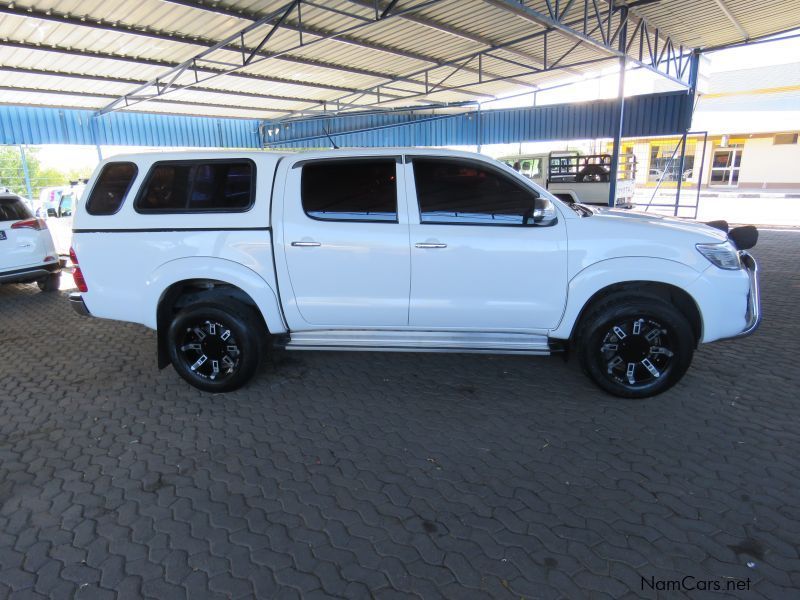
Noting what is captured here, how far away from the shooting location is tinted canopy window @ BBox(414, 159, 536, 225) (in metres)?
3.98

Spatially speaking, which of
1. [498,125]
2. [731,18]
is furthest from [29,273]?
[498,125]

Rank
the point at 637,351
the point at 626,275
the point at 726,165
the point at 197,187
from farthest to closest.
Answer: the point at 726,165
the point at 197,187
the point at 637,351
the point at 626,275

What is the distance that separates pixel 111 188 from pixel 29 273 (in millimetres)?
4662

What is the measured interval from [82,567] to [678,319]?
411 centimetres

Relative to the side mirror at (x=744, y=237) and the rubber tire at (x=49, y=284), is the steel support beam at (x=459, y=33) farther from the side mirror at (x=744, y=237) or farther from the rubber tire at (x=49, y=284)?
the side mirror at (x=744, y=237)

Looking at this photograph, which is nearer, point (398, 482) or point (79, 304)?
point (398, 482)

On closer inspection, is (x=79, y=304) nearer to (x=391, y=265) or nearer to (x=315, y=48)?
(x=391, y=265)

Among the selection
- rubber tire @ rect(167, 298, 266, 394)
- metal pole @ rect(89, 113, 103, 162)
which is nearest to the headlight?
rubber tire @ rect(167, 298, 266, 394)

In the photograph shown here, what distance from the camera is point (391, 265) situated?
Answer: 4.00 m

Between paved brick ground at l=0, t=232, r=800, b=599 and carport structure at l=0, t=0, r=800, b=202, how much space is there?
7.69m

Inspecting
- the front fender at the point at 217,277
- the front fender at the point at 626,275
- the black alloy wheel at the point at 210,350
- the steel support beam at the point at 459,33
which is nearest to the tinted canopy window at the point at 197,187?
the front fender at the point at 217,277

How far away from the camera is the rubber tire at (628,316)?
3.83 m

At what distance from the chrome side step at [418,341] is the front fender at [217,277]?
1.24 feet

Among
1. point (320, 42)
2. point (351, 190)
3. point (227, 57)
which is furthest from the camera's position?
point (227, 57)
